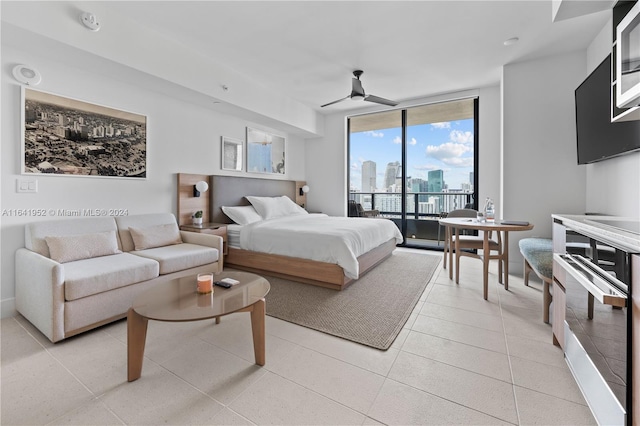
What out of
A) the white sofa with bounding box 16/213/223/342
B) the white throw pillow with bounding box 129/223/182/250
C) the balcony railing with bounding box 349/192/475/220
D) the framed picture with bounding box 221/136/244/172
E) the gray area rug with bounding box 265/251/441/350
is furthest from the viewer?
the balcony railing with bounding box 349/192/475/220

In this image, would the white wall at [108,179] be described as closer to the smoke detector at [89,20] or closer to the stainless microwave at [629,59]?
the smoke detector at [89,20]

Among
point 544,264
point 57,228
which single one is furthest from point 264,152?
point 544,264

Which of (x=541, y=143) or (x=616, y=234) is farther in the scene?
(x=541, y=143)

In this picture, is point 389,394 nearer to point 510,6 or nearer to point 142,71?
point 510,6

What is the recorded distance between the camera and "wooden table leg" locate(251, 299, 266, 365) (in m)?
1.75

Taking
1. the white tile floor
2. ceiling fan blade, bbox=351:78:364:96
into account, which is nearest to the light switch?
the white tile floor

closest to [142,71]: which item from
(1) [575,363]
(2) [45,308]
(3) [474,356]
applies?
(2) [45,308]

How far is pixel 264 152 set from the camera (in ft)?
17.5

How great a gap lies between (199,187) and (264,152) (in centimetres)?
174

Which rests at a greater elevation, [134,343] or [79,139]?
[79,139]

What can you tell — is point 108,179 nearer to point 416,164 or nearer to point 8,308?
point 8,308

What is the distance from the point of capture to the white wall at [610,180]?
234 centimetres

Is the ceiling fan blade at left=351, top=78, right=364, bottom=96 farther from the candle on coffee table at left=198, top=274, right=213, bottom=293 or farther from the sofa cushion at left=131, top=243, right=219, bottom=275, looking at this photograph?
the candle on coffee table at left=198, top=274, right=213, bottom=293

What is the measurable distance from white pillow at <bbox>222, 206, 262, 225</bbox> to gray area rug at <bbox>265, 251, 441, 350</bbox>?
107 cm
